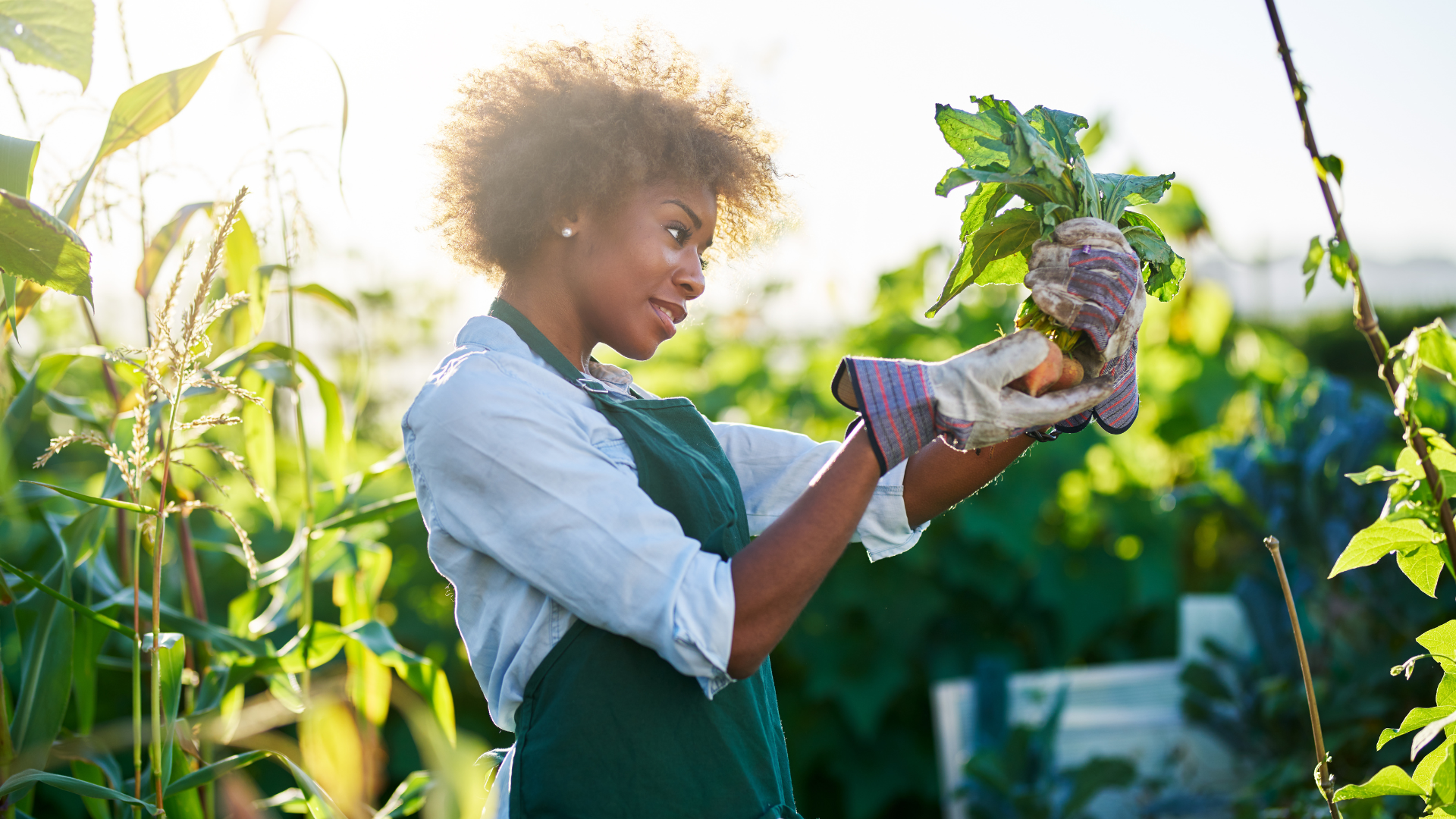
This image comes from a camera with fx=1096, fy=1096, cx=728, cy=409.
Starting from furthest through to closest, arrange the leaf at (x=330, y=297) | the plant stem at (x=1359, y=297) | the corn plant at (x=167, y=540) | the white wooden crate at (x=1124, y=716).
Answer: the white wooden crate at (x=1124, y=716)
the leaf at (x=330, y=297)
the corn plant at (x=167, y=540)
the plant stem at (x=1359, y=297)

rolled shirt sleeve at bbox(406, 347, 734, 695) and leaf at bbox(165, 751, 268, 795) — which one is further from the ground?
rolled shirt sleeve at bbox(406, 347, 734, 695)

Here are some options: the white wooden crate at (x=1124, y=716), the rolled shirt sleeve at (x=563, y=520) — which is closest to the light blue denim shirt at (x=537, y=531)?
the rolled shirt sleeve at (x=563, y=520)

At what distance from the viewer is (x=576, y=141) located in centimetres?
158

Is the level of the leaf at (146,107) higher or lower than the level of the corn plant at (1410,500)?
higher

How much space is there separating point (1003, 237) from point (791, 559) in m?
0.57

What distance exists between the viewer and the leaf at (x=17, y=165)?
1227 mm

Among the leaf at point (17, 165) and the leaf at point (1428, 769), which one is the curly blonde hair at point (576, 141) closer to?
the leaf at point (17, 165)

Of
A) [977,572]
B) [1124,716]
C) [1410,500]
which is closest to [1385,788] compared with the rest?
[1410,500]

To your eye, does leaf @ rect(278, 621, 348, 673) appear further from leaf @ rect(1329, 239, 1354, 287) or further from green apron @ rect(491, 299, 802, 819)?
leaf @ rect(1329, 239, 1354, 287)

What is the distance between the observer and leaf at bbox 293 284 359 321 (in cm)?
192

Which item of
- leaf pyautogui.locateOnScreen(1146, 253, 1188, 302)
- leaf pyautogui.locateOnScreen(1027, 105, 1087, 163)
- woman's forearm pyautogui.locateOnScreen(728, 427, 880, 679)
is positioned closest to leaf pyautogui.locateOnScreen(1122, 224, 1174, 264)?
leaf pyautogui.locateOnScreen(1146, 253, 1188, 302)

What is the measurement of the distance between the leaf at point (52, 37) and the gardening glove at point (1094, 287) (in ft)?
3.66

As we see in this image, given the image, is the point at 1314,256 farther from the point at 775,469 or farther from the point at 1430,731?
the point at 775,469

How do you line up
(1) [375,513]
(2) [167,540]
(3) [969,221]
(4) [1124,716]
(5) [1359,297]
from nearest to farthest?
(5) [1359,297]
(3) [969,221]
(1) [375,513]
(2) [167,540]
(4) [1124,716]
